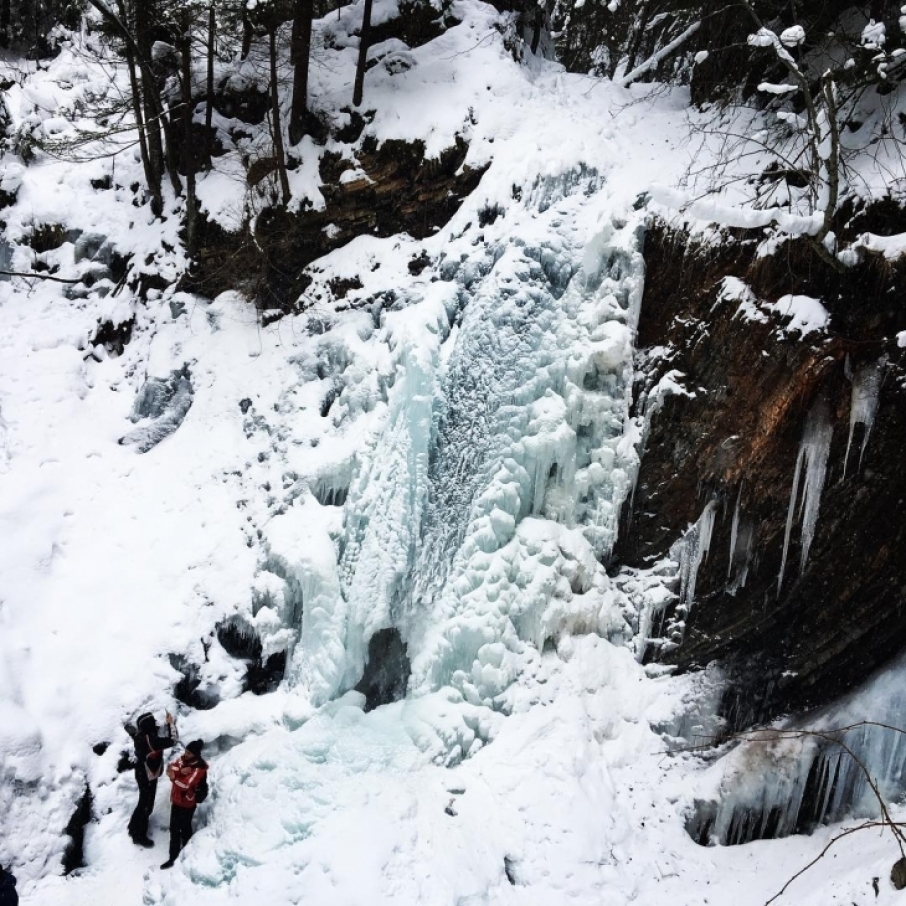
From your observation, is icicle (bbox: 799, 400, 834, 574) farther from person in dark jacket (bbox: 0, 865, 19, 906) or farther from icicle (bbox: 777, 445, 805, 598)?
person in dark jacket (bbox: 0, 865, 19, 906)

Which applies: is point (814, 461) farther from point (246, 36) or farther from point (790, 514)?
point (246, 36)

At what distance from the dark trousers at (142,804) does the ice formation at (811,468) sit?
5.29 m

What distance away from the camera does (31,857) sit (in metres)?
5.16

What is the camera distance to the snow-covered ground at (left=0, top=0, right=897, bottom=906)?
Answer: 16.6ft

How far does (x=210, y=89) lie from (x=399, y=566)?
21.0ft

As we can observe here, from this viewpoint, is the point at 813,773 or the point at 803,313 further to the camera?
the point at 803,313

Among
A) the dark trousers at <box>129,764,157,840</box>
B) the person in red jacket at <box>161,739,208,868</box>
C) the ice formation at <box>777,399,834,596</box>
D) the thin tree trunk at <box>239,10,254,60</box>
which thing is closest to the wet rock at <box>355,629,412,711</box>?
the person in red jacket at <box>161,739,208,868</box>

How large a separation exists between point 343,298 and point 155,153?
3478mm

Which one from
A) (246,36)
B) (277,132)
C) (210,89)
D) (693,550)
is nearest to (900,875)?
(693,550)

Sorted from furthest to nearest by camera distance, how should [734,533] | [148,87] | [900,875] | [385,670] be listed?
[148,87]
[385,670]
[734,533]
[900,875]

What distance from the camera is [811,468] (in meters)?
5.15

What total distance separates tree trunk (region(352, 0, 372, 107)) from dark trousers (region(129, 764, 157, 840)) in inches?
292

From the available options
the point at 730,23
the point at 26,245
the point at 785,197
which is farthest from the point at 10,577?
the point at 730,23

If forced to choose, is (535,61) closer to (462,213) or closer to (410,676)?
(462,213)
